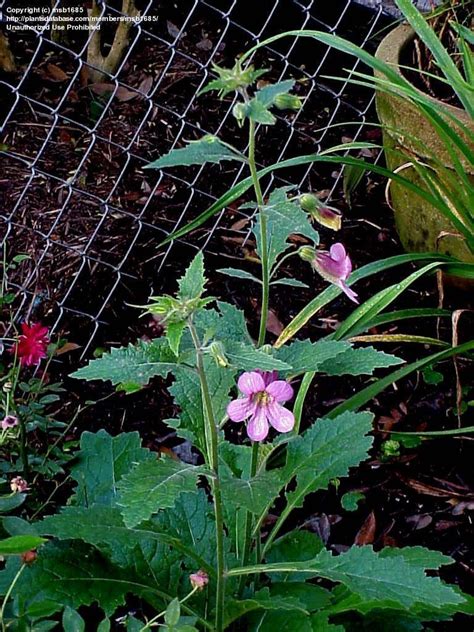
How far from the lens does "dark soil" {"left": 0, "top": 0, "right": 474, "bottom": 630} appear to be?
199 cm

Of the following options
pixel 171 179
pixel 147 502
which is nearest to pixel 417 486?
pixel 147 502

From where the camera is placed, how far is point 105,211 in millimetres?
2566

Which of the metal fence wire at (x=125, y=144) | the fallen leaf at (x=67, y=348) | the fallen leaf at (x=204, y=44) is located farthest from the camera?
the fallen leaf at (x=204, y=44)

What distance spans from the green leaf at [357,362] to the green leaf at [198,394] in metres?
0.14

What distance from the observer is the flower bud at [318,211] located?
3.97ft

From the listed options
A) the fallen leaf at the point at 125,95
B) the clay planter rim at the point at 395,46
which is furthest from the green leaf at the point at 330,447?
the fallen leaf at the point at 125,95

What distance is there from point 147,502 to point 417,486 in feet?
3.56

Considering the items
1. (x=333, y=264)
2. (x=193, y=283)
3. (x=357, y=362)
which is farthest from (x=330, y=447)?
(x=193, y=283)

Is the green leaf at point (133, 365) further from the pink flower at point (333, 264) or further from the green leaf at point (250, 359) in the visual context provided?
the pink flower at point (333, 264)

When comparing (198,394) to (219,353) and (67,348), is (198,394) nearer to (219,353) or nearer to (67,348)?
(219,353)

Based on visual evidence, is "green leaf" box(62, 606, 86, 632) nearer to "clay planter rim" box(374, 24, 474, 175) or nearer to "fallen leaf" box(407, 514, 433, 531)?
"fallen leaf" box(407, 514, 433, 531)

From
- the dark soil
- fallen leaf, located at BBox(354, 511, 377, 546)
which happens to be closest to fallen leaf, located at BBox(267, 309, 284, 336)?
the dark soil

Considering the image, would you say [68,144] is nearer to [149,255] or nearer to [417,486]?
[149,255]

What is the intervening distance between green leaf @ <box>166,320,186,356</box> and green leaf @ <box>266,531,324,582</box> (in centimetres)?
63
